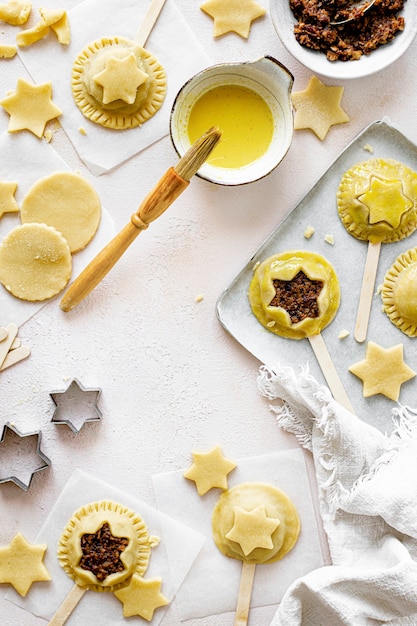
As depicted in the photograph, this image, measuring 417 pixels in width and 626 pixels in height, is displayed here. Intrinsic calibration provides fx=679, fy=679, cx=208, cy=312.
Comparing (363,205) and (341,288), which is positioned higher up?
(363,205)

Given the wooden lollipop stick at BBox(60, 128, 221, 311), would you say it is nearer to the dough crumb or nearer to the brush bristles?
the brush bristles

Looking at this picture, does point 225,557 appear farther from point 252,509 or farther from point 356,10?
point 356,10

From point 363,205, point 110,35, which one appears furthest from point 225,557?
point 110,35

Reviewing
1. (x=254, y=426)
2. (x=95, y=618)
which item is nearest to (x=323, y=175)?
(x=254, y=426)

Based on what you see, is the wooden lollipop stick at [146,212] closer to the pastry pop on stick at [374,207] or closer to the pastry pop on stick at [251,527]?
the pastry pop on stick at [374,207]

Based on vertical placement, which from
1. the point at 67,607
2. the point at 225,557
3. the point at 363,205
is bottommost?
the point at 67,607

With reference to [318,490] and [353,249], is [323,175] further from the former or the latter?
[318,490]

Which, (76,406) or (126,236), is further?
(76,406)
